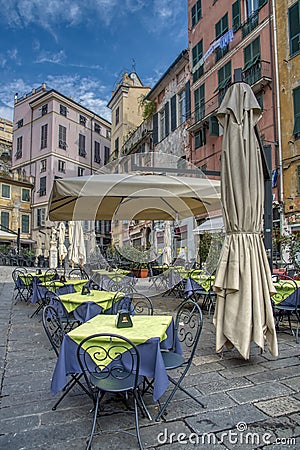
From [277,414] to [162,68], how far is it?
21.7 metres

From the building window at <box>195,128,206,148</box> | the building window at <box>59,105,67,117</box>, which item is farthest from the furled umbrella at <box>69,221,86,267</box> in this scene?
the building window at <box>59,105,67,117</box>

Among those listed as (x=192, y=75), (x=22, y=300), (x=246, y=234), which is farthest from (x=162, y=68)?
(x=246, y=234)

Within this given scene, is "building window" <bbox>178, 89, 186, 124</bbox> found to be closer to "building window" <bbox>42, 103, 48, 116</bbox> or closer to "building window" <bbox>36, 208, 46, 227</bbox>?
"building window" <bbox>36, 208, 46, 227</bbox>

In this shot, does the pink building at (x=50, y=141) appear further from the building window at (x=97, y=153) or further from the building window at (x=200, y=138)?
the building window at (x=200, y=138)

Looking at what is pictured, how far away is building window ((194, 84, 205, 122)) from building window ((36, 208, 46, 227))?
63.7ft

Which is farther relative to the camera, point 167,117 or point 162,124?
point 162,124

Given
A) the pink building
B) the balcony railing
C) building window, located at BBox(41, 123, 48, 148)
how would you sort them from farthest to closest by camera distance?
1. building window, located at BBox(41, 123, 48, 148)
2. the pink building
3. the balcony railing

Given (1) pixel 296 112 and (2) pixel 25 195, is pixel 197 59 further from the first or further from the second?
(2) pixel 25 195

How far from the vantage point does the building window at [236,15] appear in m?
15.3

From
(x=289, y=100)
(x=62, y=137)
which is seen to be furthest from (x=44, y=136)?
(x=289, y=100)

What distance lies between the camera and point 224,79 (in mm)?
16016

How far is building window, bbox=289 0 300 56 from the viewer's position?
12.6 metres

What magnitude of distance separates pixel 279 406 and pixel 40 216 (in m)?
31.9

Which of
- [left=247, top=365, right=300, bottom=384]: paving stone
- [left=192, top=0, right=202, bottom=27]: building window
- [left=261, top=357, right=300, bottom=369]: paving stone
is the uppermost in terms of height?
[left=192, top=0, right=202, bottom=27]: building window
